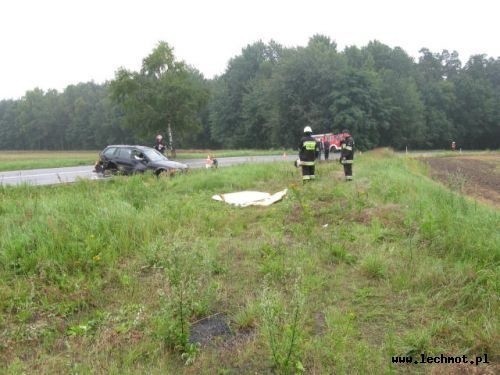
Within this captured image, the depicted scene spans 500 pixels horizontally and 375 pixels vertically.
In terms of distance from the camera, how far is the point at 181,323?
4090 millimetres

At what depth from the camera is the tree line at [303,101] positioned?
33.1m

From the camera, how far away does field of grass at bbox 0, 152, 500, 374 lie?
3.84 metres

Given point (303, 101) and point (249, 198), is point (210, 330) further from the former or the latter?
point (303, 101)

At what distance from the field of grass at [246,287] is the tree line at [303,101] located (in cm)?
2606

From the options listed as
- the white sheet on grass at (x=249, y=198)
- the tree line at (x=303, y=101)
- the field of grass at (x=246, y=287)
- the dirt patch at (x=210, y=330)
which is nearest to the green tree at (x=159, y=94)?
the tree line at (x=303, y=101)

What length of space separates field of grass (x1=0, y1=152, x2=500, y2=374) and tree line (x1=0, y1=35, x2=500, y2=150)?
26065mm

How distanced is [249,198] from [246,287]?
5.18 meters

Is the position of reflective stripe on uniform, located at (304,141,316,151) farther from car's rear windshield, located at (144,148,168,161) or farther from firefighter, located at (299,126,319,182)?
car's rear windshield, located at (144,148,168,161)

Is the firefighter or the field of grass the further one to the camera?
the firefighter

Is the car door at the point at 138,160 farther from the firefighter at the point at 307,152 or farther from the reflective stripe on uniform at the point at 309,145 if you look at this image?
the reflective stripe on uniform at the point at 309,145

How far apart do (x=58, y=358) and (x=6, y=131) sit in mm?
110906

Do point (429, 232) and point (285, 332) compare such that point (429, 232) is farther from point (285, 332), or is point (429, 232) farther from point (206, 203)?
point (206, 203)

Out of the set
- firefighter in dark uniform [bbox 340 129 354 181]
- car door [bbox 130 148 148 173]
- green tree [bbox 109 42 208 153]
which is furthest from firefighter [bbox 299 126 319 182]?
green tree [bbox 109 42 208 153]

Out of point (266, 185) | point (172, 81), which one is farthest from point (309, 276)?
point (172, 81)
